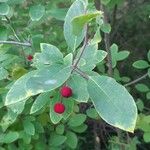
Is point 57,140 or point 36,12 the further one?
point 57,140

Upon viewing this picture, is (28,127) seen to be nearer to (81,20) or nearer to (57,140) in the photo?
(57,140)

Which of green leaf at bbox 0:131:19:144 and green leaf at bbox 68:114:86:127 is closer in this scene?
green leaf at bbox 0:131:19:144

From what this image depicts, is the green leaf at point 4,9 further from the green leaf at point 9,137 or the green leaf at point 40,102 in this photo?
the green leaf at point 9,137

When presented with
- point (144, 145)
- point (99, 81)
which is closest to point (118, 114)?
point (99, 81)

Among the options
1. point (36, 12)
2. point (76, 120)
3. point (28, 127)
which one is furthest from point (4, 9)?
point (76, 120)

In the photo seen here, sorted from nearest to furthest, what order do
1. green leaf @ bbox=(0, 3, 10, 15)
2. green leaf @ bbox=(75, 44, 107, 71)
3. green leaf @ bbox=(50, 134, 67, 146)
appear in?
1. green leaf @ bbox=(75, 44, 107, 71)
2. green leaf @ bbox=(0, 3, 10, 15)
3. green leaf @ bbox=(50, 134, 67, 146)

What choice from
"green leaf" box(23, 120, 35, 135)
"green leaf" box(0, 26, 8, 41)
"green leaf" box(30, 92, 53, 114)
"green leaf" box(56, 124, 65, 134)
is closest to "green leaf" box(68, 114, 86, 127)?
"green leaf" box(56, 124, 65, 134)

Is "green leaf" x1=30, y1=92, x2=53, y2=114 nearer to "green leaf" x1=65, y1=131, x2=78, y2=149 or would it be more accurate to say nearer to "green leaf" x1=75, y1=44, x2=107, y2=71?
"green leaf" x1=75, y1=44, x2=107, y2=71
